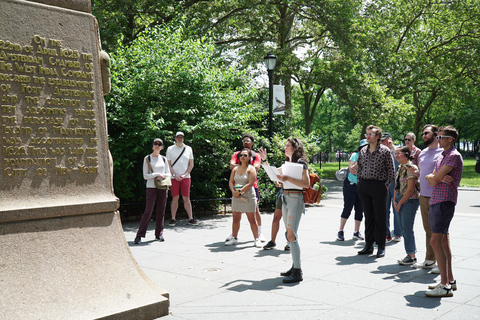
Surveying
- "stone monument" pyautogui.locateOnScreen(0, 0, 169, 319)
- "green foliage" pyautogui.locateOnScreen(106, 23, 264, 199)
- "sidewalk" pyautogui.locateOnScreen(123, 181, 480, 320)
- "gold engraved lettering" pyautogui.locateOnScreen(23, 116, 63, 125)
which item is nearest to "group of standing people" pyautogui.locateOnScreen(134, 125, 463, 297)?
"sidewalk" pyautogui.locateOnScreen(123, 181, 480, 320)

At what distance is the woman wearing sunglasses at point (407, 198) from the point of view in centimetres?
710

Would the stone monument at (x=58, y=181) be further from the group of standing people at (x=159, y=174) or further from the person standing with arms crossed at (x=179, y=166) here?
the person standing with arms crossed at (x=179, y=166)

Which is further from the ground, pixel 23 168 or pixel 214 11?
pixel 214 11

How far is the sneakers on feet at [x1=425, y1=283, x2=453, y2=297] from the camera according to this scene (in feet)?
17.5

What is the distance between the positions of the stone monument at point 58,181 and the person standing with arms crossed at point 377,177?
3.92 m

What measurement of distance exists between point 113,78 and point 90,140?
651 cm

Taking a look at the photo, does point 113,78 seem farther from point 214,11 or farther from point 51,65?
A: point 214,11

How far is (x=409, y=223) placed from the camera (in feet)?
23.9

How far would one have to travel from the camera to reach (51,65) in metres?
4.93

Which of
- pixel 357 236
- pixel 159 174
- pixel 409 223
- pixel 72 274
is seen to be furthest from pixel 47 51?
pixel 357 236

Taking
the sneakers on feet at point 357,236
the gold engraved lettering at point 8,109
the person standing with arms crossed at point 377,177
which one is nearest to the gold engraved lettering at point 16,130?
the gold engraved lettering at point 8,109

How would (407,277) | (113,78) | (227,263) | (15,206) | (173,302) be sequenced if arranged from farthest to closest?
(113,78), (227,263), (407,277), (173,302), (15,206)

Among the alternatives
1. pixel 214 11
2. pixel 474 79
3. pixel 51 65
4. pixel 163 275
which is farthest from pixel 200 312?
pixel 474 79

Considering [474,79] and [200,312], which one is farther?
[474,79]
